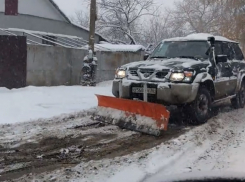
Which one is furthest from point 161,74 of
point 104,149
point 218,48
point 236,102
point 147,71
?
point 236,102

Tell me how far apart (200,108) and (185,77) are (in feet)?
2.84

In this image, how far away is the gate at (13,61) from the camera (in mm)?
12414

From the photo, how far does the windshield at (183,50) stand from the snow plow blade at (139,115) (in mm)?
1922

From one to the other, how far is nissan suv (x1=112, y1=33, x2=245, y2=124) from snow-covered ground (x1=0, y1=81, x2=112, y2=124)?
1939 mm

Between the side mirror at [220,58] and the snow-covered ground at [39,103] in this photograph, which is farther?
the snow-covered ground at [39,103]

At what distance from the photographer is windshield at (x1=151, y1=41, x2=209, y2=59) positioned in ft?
26.8

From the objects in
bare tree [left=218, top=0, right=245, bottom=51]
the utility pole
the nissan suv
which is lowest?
the nissan suv

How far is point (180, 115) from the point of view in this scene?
27.4 feet

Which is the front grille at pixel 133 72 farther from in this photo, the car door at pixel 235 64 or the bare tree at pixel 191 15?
the bare tree at pixel 191 15

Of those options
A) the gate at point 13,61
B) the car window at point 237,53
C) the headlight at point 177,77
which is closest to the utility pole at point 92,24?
the gate at point 13,61

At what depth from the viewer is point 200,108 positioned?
24.4 ft

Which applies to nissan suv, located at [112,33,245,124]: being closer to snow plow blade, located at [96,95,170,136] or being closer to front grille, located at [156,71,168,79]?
front grille, located at [156,71,168,79]

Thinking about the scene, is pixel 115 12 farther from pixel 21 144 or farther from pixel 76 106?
pixel 21 144

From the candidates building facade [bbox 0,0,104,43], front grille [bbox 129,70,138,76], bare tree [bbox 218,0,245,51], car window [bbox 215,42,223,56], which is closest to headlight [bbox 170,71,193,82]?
front grille [bbox 129,70,138,76]
